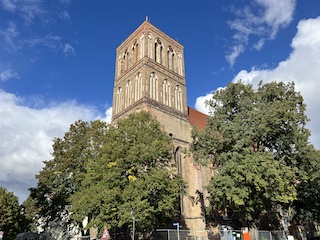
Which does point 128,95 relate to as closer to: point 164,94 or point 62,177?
point 164,94

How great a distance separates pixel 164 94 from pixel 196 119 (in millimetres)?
5935

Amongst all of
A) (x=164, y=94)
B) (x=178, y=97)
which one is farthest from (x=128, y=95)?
(x=178, y=97)

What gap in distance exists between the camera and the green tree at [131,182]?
48.1ft

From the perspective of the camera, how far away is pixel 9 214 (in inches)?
1190

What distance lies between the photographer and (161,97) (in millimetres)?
27672

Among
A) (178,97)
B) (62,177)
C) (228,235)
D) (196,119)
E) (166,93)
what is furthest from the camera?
(196,119)

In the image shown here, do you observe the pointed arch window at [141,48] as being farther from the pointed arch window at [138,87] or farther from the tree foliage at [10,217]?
the tree foliage at [10,217]

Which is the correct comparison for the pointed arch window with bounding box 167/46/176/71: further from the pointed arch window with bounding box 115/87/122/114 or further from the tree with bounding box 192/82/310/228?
the tree with bounding box 192/82/310/228

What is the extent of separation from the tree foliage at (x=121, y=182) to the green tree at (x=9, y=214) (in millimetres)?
11816

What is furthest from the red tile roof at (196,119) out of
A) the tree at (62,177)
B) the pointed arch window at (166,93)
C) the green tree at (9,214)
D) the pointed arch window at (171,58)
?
the green tree at (9,214)

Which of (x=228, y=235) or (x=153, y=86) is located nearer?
(x=228, y=235)

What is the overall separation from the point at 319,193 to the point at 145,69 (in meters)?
18.8

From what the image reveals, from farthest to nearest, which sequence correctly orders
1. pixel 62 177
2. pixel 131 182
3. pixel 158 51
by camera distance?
pixel 158 51
pixel 62 177
pixel 131 182

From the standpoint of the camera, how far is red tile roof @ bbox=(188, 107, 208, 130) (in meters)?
30.8
